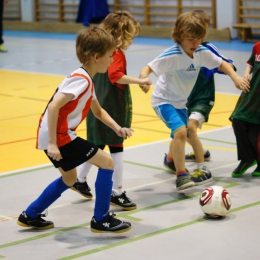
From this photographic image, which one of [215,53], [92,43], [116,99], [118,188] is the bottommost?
[118,188]

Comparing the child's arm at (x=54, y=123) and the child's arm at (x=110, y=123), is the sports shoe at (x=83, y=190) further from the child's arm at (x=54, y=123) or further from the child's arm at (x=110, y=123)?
the child's arm at (x=54, y=123)

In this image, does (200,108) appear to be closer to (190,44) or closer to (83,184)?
(190,44)

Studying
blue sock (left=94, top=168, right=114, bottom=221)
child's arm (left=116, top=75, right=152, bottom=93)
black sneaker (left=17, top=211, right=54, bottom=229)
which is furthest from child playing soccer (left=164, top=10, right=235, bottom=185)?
black sneaker (left=17, top=211, right=54, bottom=229)

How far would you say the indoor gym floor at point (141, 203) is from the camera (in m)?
3.62

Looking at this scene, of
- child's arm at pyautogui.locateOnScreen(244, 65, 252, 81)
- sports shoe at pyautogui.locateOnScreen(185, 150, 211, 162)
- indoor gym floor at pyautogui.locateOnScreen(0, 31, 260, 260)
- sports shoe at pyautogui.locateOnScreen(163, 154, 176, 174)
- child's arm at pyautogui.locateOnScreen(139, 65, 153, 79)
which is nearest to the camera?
indoor gym floor at pyautogui.locateOnScreen(0, 31, 260, 260)

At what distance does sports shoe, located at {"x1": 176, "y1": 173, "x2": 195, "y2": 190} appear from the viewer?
466cm

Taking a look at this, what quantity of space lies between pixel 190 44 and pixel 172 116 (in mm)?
553

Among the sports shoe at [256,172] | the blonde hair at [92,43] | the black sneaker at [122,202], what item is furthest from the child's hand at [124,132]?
the sports shoe at [256,172]

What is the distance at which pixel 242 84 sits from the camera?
4.97 metres

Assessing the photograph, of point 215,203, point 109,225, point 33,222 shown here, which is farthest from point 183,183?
point 33,222

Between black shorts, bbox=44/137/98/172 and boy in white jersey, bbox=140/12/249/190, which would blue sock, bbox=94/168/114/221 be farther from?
boy in white jersey, bbox=140/12/249/190

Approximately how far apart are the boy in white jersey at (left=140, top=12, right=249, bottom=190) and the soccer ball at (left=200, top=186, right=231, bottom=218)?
19.0 inches

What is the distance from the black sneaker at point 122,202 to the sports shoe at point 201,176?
719 millimetres

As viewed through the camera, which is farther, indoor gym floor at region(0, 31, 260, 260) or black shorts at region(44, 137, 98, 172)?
black shorts at region(44, 137, 98, 172)
